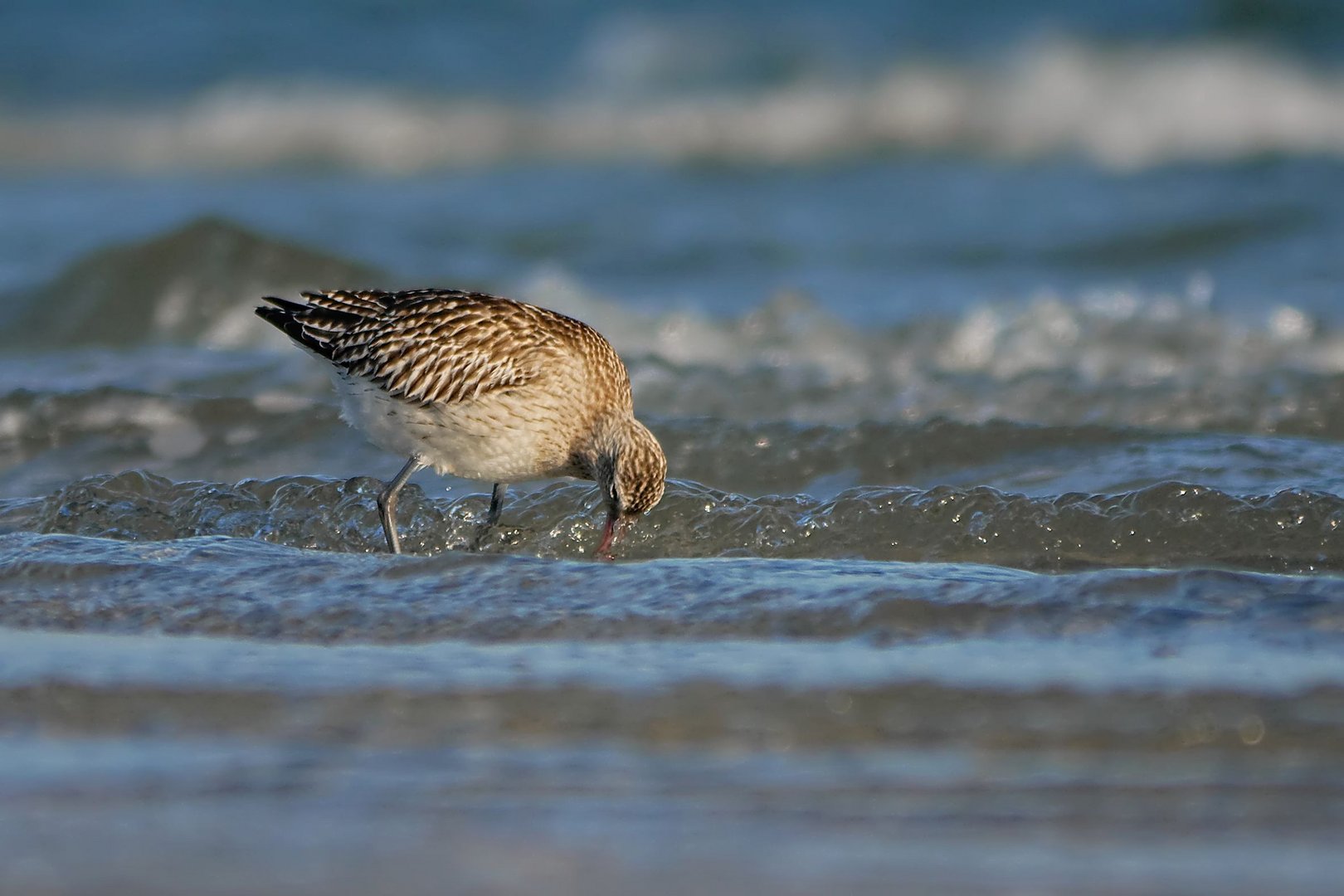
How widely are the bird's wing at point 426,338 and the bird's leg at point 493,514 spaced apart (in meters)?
0.50

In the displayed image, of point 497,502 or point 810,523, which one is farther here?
point 497,502

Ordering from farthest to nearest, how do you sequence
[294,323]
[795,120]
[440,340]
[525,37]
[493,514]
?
[525,37]
[795,120]
[294,323]
[493,514]
[440,340]

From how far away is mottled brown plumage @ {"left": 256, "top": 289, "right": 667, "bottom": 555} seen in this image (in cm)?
723

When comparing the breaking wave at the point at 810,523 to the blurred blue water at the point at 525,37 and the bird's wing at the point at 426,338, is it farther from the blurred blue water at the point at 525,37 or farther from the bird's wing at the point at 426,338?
the blurred blue water at the point at 525,37

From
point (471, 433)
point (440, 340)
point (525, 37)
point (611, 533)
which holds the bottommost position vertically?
point (611, 533)

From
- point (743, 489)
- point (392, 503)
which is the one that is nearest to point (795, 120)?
point (743, 489)

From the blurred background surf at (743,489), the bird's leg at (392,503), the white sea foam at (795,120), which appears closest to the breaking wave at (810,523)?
the blurred background surf at (743,489)

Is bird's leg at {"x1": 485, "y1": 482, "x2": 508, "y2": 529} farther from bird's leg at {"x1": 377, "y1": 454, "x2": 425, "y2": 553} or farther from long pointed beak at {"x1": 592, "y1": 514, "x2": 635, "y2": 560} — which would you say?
long pointed beak at {"x1": 592, "y1": 514, "x2": 635, "y2": 560}

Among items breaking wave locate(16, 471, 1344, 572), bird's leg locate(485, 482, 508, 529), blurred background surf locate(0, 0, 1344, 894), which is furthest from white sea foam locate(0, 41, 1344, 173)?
bird's leg locate(485, 482, 508, 529)

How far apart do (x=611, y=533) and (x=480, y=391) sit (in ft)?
2.72

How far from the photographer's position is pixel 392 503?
289 inches

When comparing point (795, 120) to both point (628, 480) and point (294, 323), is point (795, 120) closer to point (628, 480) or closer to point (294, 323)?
point (294, 323)

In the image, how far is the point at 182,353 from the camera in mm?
11312

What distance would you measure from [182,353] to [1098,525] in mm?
6555
